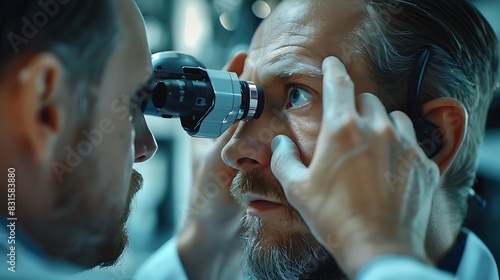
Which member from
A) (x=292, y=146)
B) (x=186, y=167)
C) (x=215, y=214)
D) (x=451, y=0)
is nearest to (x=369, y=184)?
(x=292, y=146)

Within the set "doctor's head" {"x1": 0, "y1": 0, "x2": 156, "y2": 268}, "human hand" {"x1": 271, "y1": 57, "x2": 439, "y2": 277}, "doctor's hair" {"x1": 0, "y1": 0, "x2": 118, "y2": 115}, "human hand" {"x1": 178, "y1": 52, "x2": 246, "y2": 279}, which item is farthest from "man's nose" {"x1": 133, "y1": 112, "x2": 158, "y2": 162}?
"human hand" {"x1": 178, "y1": 52, "x2": 246, "y2": 279}

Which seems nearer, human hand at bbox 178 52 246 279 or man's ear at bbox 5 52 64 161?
man's ear at bbox 5 52 64 161

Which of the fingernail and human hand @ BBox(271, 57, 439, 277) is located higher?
human hand @ BBox(271, 57, 439, 277)

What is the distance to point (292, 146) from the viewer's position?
961 millimetres

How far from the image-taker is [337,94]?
0.86 metres

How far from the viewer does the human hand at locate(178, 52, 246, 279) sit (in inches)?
53.4

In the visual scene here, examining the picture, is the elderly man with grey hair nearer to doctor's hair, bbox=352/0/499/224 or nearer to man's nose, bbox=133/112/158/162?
doctor's hair, bbox=352/0/499/224

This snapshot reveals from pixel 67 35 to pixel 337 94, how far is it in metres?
0.39

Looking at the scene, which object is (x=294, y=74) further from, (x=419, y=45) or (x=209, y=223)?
(x=209, y=223)

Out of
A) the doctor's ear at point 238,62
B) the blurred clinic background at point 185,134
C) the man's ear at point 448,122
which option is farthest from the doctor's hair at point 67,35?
the blurred clinic background at point 185,134

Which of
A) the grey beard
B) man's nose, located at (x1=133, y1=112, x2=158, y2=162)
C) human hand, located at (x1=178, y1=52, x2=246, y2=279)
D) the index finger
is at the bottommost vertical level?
human hand, located at (x1=178, y1=52, x2=246, y2=279)

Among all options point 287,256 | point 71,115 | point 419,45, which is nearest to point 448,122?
point 419,45

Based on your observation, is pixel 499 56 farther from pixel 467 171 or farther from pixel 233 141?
pixel 233 141

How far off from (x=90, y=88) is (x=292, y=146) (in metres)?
0.35
